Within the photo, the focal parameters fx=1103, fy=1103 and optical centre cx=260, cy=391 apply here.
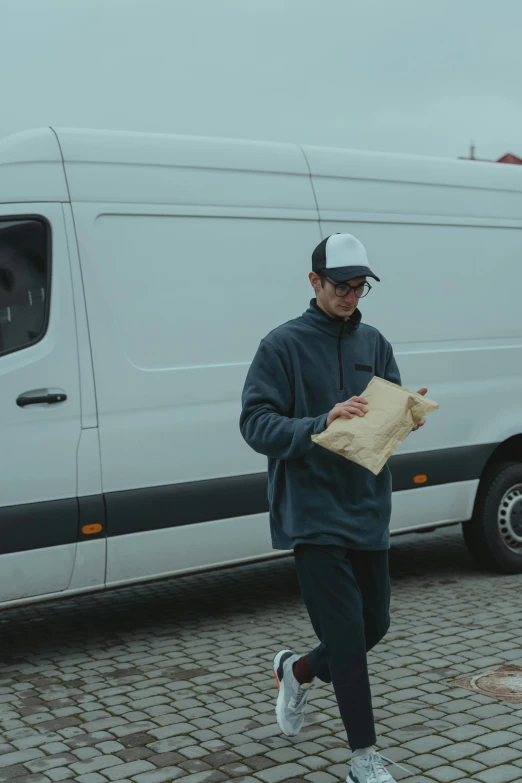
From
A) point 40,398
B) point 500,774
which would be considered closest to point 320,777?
point 500,774

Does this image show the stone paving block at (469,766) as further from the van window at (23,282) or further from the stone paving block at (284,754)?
the van window at (23,282)

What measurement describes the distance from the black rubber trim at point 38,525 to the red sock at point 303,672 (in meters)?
1.62

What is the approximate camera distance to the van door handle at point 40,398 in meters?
5.20

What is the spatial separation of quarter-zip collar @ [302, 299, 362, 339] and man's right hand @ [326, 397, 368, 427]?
41 cm

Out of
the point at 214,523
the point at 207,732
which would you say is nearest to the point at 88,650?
the point at 214,523

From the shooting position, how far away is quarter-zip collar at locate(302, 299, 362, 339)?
383cm

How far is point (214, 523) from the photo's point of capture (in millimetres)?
5840

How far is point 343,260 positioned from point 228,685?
7.39 feet

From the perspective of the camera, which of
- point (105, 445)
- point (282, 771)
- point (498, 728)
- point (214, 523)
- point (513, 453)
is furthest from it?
point (513, 453)

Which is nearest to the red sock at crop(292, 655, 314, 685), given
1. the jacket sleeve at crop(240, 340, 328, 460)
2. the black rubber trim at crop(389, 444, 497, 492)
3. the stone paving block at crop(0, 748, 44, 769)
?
the jacket sleeve at crop(240, 340, 328, 460)

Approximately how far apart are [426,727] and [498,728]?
0.92 ft

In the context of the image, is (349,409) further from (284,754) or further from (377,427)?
(284,754)

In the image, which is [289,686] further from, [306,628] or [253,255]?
[253,255]

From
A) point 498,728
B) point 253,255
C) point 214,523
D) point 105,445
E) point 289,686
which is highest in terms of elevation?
point 253,255
